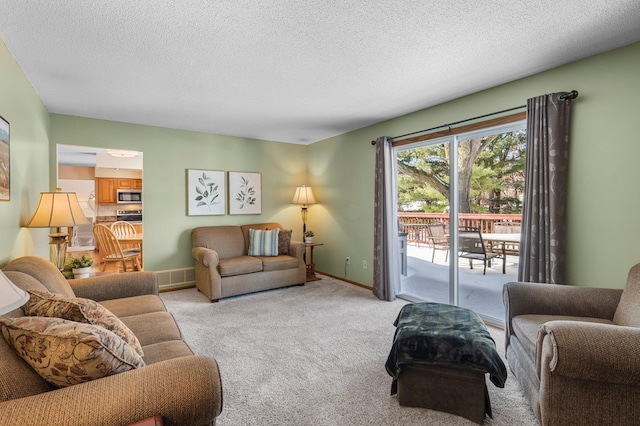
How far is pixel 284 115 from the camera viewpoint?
403cm

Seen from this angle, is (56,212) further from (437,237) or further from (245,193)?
(437,237)

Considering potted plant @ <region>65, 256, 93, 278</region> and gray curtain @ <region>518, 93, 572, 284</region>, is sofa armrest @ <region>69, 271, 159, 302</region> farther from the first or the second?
gray curtain @ <region>518, 93, 572, 284</region>

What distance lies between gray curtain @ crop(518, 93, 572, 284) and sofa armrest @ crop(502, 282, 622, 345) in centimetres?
45

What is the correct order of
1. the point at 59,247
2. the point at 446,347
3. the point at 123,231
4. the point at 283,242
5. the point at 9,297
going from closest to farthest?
1. the point at 9,297
2. the point at 446,347
3. the point at 59,247
4. the point at 283,242
5. the point at 123,231

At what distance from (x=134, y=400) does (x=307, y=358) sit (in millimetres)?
1707

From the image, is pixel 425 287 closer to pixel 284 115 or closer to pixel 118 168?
pixel 284 115

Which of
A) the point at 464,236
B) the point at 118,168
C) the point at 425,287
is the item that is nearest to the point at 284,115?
the point at 464,236

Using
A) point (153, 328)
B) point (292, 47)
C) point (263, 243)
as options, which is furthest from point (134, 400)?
point (263, 243)

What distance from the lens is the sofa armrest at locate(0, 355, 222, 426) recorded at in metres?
0.92

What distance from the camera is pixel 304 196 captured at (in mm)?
5504

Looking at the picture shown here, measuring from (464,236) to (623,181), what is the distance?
56.8 inches

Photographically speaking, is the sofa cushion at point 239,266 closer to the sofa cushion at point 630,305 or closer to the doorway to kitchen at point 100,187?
the sofa cushion at point 630,305

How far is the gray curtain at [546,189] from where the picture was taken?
255 centimetres

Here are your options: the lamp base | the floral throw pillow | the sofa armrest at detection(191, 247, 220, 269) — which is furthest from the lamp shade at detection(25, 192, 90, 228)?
the sofa armrest at detection(191, 247, 220, 269)
